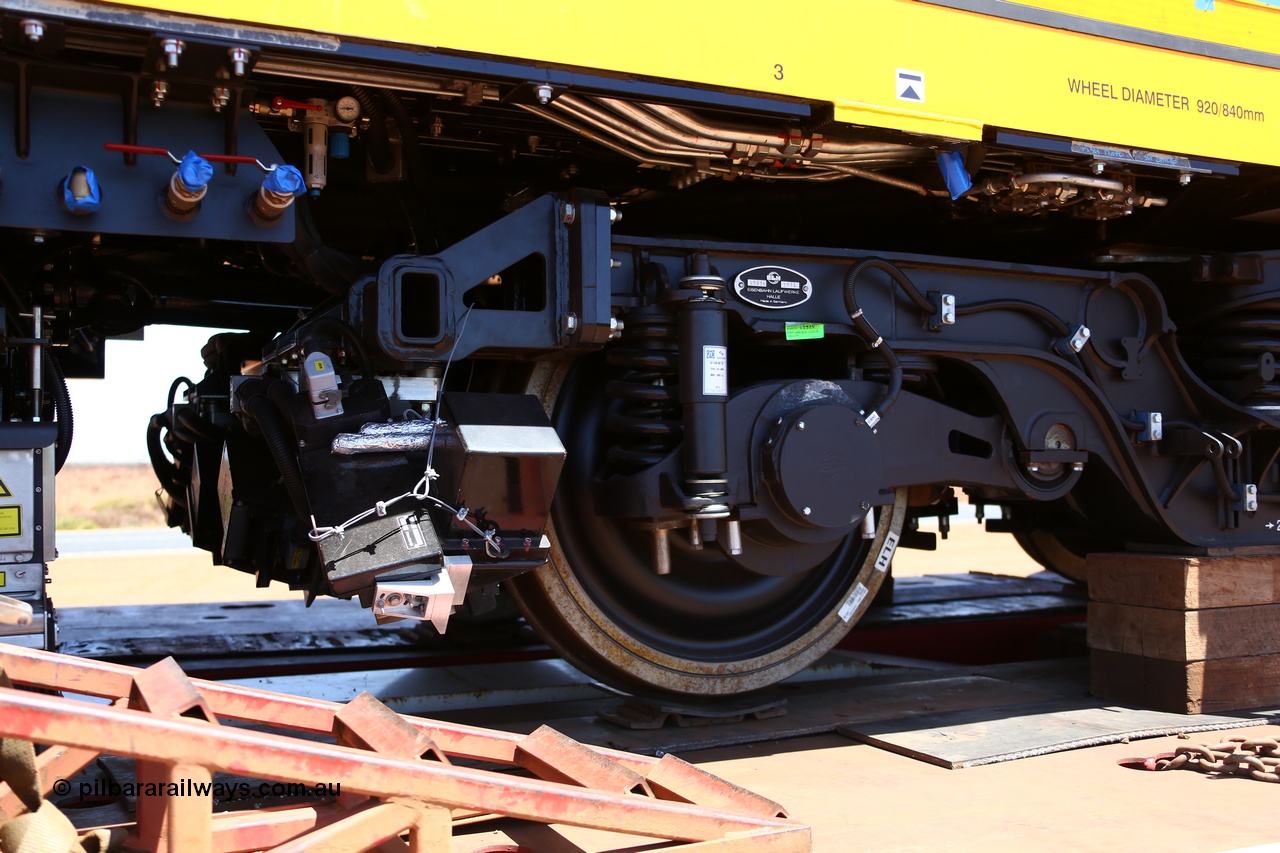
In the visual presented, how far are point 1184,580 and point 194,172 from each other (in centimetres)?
342

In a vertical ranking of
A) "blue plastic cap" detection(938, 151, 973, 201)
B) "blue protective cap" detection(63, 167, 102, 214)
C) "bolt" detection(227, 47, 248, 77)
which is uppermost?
A: "bolt" detection(227, 47, 248, 77)

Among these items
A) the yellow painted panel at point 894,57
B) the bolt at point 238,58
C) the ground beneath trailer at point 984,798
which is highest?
the yellow painted panel at point 894,57

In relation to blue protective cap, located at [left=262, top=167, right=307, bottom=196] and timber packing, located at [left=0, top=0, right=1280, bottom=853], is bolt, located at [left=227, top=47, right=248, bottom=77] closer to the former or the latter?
timber packing, located at [left=0, top=0, right=1280, bottom=853]

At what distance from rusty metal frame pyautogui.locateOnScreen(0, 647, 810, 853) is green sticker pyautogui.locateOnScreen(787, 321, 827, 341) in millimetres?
1518

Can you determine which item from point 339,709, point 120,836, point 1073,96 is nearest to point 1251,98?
point 1073,96

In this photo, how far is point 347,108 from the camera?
3061 millimetres

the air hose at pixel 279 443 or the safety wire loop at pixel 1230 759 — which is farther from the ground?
the air hose at pixel 279 443

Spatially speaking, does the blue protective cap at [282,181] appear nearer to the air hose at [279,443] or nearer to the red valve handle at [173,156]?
the red valve handle at [173,156]

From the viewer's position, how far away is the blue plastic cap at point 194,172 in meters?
2.61

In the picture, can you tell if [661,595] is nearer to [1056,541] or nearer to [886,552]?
[886,552]

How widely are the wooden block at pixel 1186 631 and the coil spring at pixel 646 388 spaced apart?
1899 mm

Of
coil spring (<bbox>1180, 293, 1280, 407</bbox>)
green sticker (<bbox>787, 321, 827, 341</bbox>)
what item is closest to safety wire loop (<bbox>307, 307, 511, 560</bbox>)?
green sticker (<bbox>787, 321, 827, 341</bbox>)

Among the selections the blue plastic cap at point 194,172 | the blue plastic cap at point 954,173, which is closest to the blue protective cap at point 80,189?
the blue plastic cap at point 194,172

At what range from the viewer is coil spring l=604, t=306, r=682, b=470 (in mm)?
3568
